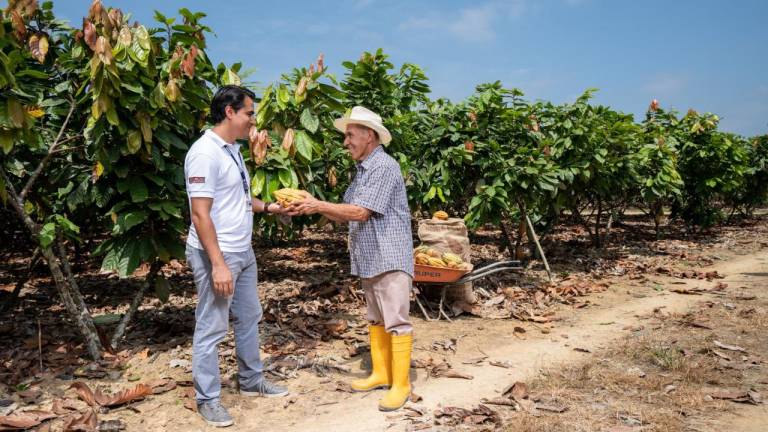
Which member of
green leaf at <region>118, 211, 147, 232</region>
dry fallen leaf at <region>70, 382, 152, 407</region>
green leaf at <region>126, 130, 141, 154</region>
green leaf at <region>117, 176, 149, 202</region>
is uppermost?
green leaf at <region>126, 130, 141, 154</region>

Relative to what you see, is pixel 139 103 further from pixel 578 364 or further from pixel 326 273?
pixel 326 273

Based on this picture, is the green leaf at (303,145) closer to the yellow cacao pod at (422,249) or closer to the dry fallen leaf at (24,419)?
the yellow cacao pod at (422,249)

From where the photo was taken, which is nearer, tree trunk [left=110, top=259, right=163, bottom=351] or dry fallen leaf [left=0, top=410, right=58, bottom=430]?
dry fallen leaf [left=0, top=410, right=58, bottom=430]

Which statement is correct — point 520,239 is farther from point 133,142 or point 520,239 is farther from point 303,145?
point 133,142

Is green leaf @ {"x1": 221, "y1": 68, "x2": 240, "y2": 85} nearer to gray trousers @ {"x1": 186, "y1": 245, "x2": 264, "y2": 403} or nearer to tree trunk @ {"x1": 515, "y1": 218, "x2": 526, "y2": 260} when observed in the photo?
gray trousers @ {"x1": 186, "y1": 245, "x2": 264, "y2": 403}

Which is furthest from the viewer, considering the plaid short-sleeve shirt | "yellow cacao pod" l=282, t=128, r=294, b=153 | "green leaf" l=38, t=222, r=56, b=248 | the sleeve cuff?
"yellow cacao pod" l=282, t=128, r=294, b=153

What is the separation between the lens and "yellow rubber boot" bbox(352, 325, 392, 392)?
156 inches

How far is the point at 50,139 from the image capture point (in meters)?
4.50

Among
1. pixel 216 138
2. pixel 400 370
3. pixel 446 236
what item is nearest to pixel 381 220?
pixel 400 370

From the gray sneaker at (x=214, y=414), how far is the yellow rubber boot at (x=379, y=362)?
965mm

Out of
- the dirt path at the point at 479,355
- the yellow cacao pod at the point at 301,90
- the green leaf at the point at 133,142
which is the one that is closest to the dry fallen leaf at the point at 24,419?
the dirt path at the point at 479,355

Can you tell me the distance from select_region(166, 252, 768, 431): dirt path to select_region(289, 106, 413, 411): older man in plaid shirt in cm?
30

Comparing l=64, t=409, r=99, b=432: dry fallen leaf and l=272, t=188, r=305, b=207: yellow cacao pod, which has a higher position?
l=272, t=188, r=305, b=207: yellow cacao pod

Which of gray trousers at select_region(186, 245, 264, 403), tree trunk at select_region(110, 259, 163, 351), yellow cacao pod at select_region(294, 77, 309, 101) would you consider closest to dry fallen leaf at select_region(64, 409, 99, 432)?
gray trousers at select_region(186, 245, 264, 403)
